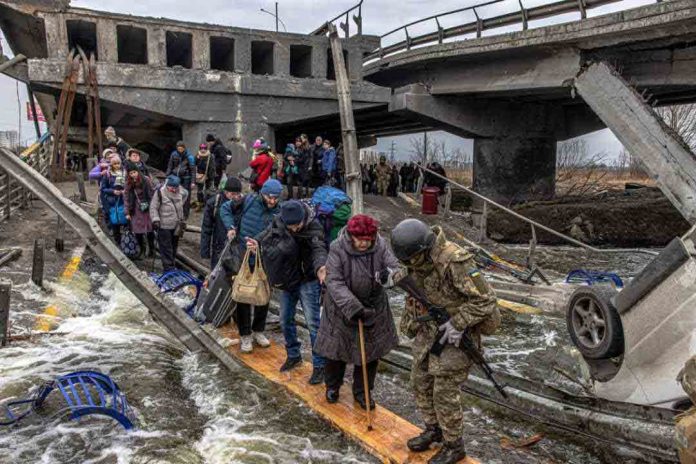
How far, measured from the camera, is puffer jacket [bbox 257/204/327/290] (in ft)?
16.7

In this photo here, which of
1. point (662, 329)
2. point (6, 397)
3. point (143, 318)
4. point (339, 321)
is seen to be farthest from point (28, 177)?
point (662, 329)

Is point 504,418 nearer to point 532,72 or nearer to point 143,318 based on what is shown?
point 143,318

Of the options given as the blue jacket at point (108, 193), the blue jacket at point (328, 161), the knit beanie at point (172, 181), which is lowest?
the blue jacket at point (108, 193)

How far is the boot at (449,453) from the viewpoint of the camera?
152 inches

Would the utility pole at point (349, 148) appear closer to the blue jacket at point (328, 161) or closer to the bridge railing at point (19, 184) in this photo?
the blue jacket at point (328, 161)

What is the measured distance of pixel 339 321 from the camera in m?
4.55

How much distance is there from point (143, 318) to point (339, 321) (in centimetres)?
411

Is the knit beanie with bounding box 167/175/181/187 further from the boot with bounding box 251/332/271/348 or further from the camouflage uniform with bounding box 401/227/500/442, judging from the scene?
the camouflage uniform with bounding box 401/227/500/442

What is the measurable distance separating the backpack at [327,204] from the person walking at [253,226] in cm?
66

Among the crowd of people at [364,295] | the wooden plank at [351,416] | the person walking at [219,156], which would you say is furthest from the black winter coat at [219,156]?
the wooden plank at [351,416]

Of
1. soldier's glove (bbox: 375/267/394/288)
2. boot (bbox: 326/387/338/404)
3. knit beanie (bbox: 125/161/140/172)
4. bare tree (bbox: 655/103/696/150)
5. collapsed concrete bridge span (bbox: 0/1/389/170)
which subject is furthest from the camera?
bare tree (bbox: 655/103/696/150)

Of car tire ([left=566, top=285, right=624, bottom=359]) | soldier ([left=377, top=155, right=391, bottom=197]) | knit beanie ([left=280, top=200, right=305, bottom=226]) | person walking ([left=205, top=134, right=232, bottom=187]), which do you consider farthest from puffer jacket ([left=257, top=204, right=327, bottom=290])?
soldier ([left=377, top=155, right=391, bottom=197])

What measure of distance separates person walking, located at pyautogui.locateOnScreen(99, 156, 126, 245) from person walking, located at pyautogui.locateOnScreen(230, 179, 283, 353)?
4.09 meters

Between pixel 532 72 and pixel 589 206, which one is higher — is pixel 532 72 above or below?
above
